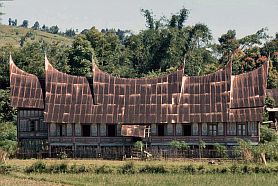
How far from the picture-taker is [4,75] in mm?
59188

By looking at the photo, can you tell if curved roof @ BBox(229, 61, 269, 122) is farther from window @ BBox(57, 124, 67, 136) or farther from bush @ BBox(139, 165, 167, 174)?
window @ BBox(57, 124, 67, 136)

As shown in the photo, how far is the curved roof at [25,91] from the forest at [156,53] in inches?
580

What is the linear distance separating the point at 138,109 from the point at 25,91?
827 centimetres

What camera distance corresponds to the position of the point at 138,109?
42812 mm

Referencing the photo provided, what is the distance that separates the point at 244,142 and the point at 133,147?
7.57 m

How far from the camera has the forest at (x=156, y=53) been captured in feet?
212

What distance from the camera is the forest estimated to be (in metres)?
64.6

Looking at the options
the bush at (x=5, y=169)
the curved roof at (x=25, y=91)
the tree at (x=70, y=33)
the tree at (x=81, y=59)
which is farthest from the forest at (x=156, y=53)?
the tree at (x=70, y=33)

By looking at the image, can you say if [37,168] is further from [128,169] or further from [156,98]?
[156,98]

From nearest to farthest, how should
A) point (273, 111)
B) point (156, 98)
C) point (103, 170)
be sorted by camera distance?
point (103, 170) → point (156, 98) → point (273, 111)

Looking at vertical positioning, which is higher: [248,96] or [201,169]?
[248,96]

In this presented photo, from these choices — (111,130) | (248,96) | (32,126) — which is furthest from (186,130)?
(32,126)

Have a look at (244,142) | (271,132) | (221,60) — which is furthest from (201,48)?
(244,142)

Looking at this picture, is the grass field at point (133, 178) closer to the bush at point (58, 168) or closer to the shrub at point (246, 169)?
the shrub at point (246, 169)
